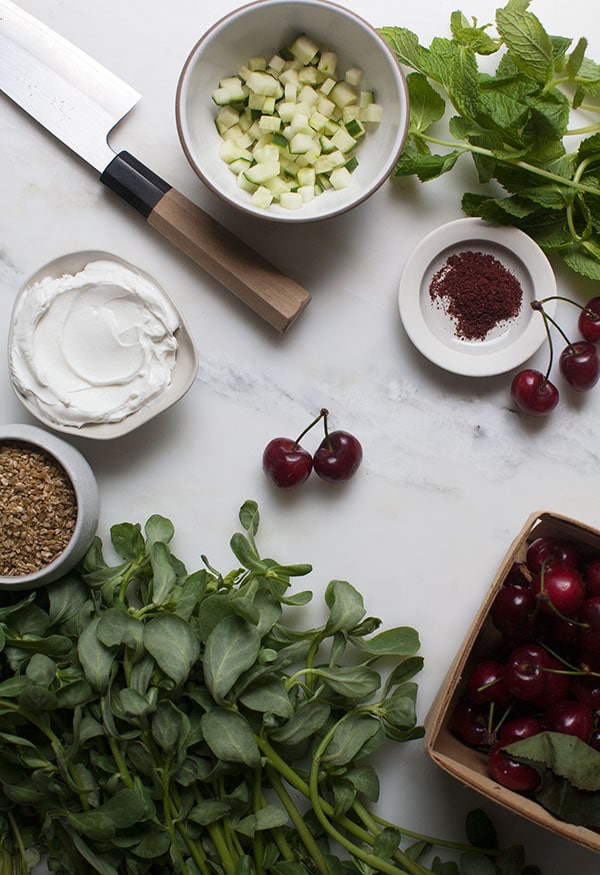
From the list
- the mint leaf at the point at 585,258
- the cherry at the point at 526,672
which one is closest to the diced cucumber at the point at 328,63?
the mint leaf at the point at 585,258

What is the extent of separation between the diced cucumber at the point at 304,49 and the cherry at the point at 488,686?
98 cm

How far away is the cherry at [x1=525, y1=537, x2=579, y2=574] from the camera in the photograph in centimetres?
129

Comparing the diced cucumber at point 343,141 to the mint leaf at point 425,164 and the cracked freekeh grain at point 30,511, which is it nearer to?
the mint leaf at point 425,164

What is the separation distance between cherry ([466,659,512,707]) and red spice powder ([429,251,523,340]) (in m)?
0.52

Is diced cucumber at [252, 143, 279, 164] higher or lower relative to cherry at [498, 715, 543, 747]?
higher

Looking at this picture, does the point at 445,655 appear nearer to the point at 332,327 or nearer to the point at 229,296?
the point at 332,327

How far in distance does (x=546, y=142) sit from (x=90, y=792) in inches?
46.3

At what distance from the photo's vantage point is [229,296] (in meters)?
1.44

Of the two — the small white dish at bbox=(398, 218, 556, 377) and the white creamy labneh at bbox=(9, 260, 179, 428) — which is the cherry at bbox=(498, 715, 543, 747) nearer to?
the small white dish at bbox=(398, 218, 556, 377)

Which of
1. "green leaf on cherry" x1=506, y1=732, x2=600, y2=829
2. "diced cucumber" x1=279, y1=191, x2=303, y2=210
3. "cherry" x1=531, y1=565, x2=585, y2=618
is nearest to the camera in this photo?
"green leaf on cherry" x1=506, y1=732, x2=600, y2=829

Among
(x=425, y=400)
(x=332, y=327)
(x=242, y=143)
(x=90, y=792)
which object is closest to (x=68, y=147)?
(x=242, y=143)

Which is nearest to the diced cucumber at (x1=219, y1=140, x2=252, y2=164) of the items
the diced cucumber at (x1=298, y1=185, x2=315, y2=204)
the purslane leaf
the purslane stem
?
the diced cucumber at (x1=298, y1=185, x2=315, y2=204)

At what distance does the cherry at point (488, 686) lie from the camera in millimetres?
1274

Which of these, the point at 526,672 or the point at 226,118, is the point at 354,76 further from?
the point at 526,672
